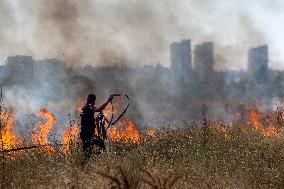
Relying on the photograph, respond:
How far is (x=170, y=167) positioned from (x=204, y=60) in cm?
4856

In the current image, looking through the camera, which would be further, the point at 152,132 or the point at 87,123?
the point at 152,132

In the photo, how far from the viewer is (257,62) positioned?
71.7 m

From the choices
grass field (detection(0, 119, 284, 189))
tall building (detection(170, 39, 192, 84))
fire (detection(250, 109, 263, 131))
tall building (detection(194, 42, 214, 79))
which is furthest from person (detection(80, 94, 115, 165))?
tall building (detection(170, 39, 192, 84))

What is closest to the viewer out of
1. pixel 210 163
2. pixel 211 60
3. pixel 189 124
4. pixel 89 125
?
pixel 210 163

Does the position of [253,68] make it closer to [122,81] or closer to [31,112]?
[122,81]

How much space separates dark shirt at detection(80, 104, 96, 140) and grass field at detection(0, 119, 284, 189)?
1.58ft

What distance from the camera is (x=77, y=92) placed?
31.8 m

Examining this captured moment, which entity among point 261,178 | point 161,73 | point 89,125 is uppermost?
point 161,73

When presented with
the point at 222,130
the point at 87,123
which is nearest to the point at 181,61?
the point at 222,130

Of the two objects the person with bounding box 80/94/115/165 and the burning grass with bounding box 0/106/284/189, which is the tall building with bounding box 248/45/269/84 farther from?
the person with bounding box 80/94/115/165

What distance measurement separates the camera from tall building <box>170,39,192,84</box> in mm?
57188

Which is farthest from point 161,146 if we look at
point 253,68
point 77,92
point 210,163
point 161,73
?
point 253,68

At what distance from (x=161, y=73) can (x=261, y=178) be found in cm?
Answer: 4644

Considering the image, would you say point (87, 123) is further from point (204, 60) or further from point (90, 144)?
point (204, 60)
